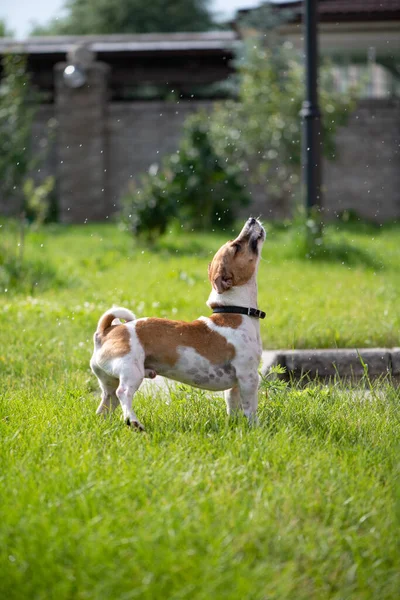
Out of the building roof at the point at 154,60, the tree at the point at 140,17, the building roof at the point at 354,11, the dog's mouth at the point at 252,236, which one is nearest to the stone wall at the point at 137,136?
the building roof at the point at 154,60

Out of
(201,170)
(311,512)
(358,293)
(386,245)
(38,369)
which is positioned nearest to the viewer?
(311,512)

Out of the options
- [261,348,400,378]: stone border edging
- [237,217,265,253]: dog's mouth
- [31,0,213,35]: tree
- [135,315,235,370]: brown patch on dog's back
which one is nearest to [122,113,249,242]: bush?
[261,348,400,378]: stone border edging

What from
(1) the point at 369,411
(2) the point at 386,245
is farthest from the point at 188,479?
(2) the point at 386,245

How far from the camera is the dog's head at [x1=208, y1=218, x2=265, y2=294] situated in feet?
9.94

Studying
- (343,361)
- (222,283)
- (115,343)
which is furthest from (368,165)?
(115,343)

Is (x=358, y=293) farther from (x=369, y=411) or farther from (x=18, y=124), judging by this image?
(x=18, y=124)

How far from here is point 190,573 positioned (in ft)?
6.12

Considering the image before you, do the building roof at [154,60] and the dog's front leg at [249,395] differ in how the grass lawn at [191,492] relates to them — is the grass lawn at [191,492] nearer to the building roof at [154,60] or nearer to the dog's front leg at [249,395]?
the dog's front leg at [249,395]

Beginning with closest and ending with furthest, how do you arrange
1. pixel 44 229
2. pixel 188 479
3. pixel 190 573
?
pixel 190 573
pixel 188 479
pixel 44 229

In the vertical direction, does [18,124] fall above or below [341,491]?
above

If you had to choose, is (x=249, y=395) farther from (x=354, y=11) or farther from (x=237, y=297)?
(x=354, y=11)

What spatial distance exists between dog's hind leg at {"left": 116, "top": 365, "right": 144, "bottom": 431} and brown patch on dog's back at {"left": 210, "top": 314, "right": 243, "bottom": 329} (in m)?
0.38

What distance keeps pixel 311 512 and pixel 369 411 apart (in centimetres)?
100

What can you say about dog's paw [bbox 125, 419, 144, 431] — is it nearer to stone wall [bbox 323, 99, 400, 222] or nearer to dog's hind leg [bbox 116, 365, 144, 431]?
dog's hind leg [bbox 116, 365, 144, 431]
